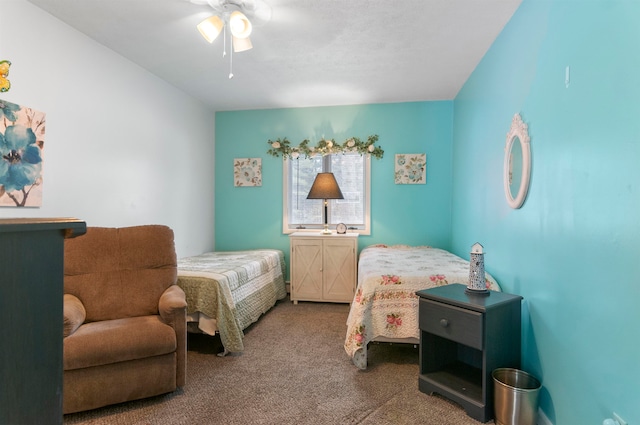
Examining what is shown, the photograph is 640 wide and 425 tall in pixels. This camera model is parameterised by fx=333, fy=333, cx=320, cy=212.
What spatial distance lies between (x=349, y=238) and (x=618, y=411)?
280cm

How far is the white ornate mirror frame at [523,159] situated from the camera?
1937mm

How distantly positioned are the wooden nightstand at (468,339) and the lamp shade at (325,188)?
80.1 inches

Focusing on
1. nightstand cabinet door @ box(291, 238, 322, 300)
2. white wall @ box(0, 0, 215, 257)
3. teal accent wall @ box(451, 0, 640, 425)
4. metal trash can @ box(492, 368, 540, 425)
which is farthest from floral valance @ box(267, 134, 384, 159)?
metal trash can @ box(492, 368, 540, 425)

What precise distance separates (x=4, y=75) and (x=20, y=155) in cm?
46

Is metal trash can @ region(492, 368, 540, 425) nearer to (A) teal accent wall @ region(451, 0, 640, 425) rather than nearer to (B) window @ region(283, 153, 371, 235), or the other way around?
(A) teal accent wall @ region(451, 0, 640, 425)

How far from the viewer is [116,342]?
1845mm

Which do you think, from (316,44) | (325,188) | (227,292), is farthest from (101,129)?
(325,188)

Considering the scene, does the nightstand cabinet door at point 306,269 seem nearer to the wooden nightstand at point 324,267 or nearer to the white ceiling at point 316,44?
the wooden nightstand at point 324,267

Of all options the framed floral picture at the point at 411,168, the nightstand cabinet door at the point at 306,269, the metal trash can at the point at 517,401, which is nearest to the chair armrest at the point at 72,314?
the nightstand cabinet door at the point at 306,269

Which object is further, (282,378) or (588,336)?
(282,378)

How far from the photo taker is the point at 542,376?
1738mm

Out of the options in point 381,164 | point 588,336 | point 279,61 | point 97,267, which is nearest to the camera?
point 588,336

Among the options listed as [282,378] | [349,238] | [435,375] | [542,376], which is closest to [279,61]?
[349,238]

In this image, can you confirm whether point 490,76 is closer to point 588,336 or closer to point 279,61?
point 279,61
